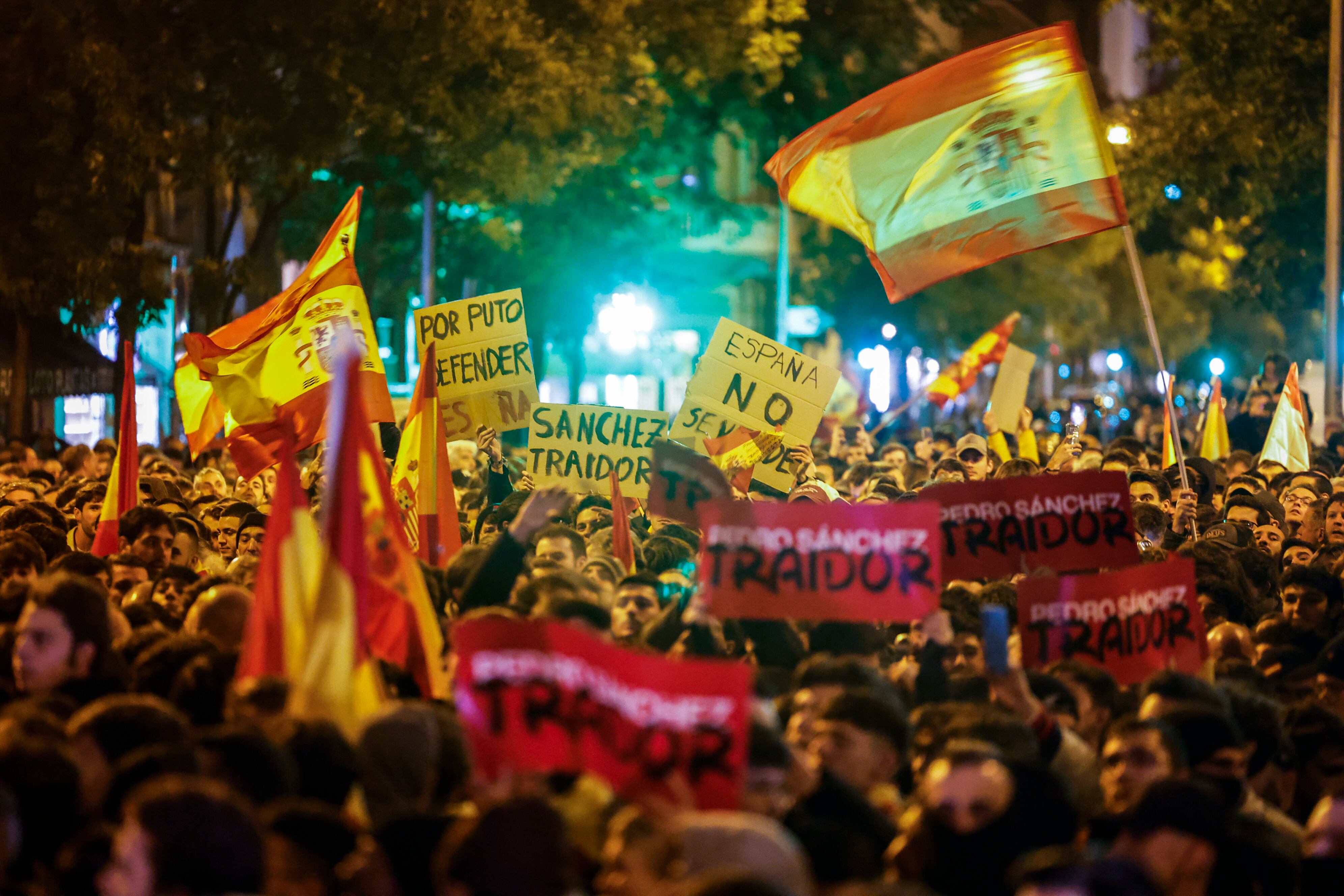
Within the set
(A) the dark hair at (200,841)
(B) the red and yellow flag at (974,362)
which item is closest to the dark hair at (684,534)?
(A) the dark hair at (200,841)

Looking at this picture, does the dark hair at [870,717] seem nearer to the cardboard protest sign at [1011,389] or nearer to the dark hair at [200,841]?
the dark hair at [200,841]

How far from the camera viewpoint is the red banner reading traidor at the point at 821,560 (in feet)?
20.4

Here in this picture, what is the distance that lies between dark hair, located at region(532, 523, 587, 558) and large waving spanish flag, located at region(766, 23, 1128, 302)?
97.9 inches

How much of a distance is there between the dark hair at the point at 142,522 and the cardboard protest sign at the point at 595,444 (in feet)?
11.0

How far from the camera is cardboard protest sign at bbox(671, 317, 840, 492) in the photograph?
12000mm

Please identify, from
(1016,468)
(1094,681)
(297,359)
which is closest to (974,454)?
(1016,468)

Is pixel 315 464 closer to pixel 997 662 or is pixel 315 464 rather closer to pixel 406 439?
pixel 406 439

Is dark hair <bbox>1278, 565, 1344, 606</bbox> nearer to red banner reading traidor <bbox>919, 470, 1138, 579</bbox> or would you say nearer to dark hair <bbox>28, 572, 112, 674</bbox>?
red banner reading traidor <bbox>919, 470, 1138, 579</bbox>

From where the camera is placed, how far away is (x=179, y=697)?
5391mm

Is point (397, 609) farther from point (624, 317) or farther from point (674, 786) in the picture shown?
point (624, 317)

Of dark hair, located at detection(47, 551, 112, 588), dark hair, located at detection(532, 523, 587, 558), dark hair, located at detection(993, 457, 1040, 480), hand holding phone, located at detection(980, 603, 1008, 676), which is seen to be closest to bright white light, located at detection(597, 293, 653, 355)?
dark hair, located at detection(993, 457, 1040, 480)

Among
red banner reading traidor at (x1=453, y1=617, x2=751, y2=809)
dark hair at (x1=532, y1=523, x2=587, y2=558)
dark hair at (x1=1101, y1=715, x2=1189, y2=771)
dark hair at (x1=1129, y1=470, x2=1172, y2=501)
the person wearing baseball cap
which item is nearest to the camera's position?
red banner reading traidor at (x1=453, y1=617, x2=751, y2=809)

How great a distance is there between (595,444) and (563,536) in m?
3.03

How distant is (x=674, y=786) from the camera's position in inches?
168
